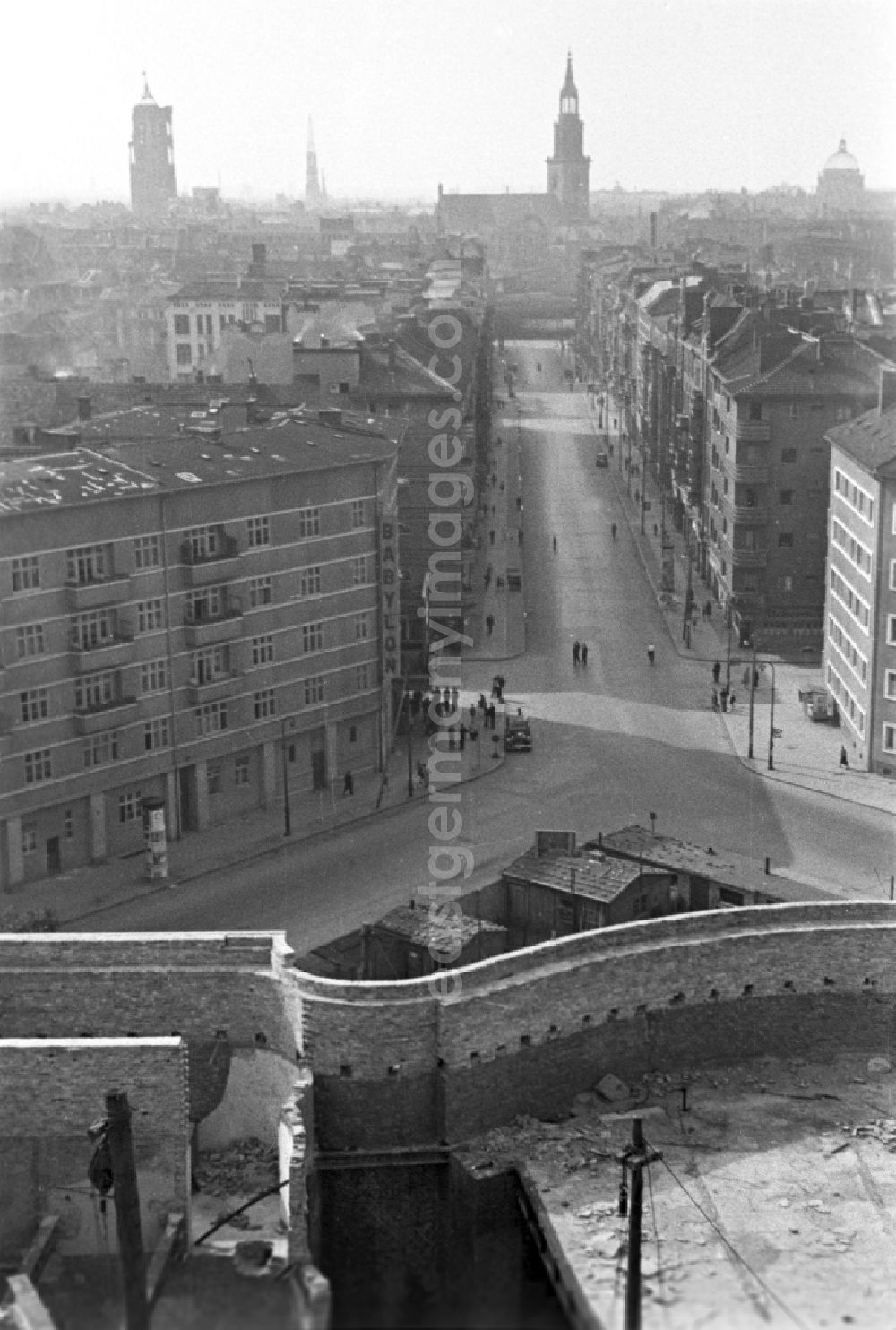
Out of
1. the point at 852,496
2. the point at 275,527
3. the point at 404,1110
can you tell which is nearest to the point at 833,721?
the point at 852,496

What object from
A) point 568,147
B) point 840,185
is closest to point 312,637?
point 568,147

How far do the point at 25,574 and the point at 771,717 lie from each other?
9076 millimetres

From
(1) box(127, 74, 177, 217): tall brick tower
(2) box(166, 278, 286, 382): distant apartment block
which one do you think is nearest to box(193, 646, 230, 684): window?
(1) box(127, 74, 177, 217): tall brick tower

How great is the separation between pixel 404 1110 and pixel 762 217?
74.5 meters

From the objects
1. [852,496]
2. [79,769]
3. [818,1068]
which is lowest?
[818,1068]

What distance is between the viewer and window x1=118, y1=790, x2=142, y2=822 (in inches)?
763

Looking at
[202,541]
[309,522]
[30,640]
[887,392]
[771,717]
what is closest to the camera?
[30,640]

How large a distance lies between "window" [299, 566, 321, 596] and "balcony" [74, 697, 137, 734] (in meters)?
2.41

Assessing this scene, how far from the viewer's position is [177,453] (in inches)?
798

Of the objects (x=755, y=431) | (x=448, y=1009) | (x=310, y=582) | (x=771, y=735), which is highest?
(x=755, y=431)

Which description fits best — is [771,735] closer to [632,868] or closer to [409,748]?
[409,748]

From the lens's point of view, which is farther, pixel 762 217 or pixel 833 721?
pixel 762 217

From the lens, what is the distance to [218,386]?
A: 28.8m

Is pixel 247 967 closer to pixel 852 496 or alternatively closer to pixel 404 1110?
pixel 404 1110
